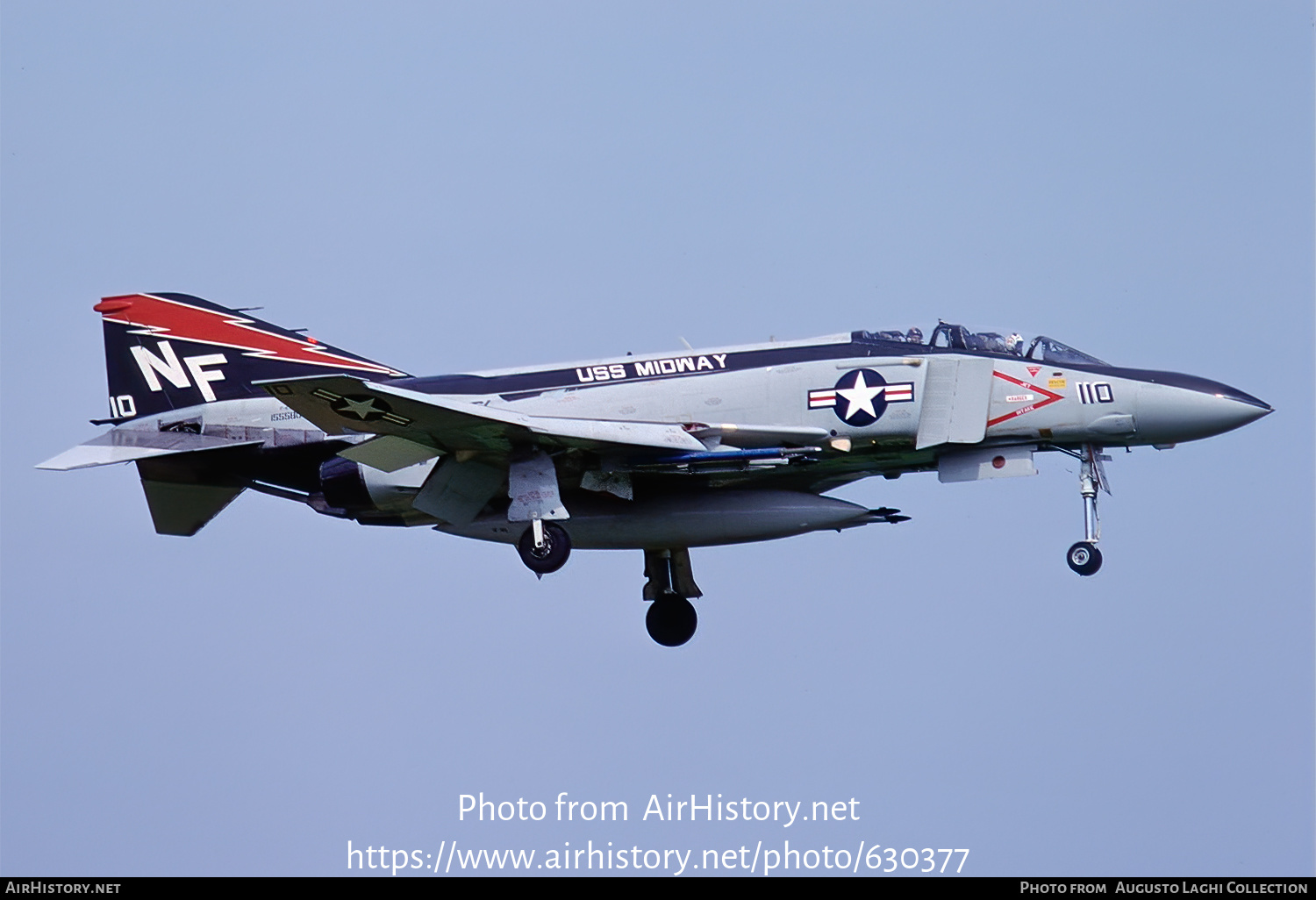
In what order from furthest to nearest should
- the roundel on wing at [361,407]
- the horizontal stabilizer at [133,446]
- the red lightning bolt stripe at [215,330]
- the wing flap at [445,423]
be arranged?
1. the red lightning bolt stripe at [215,330]
2. the horizontal stabilizer at [133,446]
3. the roundel on wing at [361,407]
4. the wing flap at [445,423]

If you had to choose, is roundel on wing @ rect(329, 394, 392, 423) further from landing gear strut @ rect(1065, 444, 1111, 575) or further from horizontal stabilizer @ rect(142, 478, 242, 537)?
landing gear strut @ rect(1065, 444, 1111, 575)

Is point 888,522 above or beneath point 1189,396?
beneath

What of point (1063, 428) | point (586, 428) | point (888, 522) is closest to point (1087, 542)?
point (1063, 428)

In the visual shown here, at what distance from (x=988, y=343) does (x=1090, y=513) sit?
2.34m

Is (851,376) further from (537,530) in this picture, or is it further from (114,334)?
(114,334)

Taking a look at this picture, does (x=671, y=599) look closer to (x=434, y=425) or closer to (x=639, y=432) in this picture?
(x=639, y=432)

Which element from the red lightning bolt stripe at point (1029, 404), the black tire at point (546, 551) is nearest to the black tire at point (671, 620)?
the black tire at point (546, 551)

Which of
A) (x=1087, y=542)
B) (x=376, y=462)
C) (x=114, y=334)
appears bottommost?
(x=1087, y=542)

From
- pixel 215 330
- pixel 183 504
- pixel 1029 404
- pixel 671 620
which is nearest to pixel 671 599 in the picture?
pixel 671 620

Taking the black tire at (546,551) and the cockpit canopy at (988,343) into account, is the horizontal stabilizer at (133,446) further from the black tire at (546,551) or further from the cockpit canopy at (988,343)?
the cockpit canopy at (988,343)

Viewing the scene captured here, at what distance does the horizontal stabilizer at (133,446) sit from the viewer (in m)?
22.7

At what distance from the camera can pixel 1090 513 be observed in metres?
21.8

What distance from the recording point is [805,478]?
76.9 ft

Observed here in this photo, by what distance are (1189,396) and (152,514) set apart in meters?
12.9
